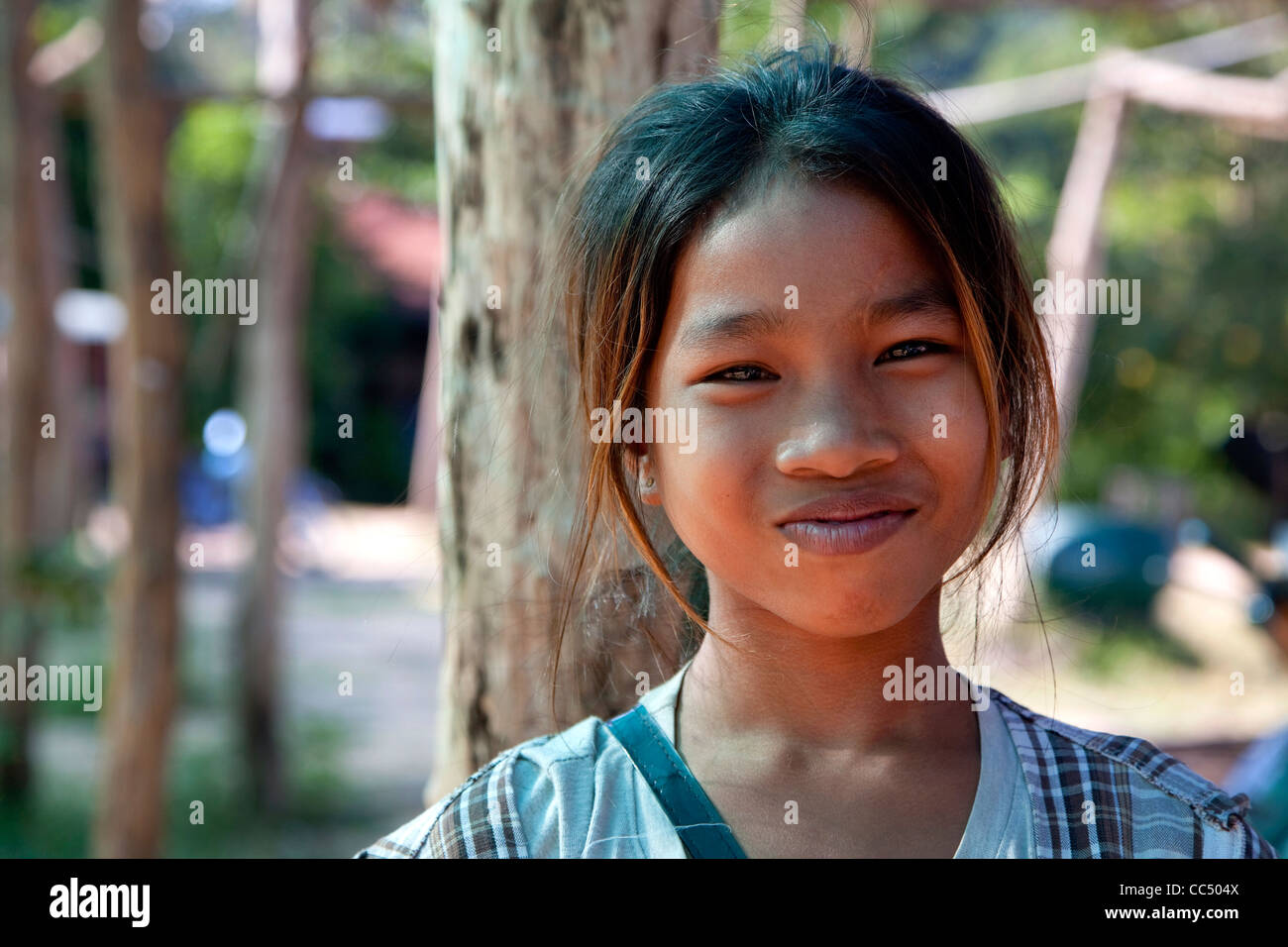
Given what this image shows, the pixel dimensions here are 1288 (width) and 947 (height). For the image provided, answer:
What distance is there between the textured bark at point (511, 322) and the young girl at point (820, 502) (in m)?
0.36

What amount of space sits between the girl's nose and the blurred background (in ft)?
1.11

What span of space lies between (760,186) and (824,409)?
226 mm

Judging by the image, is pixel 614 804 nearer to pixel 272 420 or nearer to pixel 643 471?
pixel 643 471

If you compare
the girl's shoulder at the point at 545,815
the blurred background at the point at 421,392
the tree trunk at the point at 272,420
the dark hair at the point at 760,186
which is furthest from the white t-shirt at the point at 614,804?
the tree trunk at the point at 272,420

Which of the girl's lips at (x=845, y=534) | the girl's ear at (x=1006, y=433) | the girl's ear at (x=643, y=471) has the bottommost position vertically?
the girl's lips at (x=845, y=534)

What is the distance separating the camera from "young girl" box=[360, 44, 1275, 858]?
1.16 meters

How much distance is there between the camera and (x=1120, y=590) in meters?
9.93

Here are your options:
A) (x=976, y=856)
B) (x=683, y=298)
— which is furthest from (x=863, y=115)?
→ (x=976, y=856)

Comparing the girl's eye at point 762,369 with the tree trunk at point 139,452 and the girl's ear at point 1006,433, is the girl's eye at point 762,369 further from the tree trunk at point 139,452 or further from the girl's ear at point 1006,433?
the tree trunk at point 139,452

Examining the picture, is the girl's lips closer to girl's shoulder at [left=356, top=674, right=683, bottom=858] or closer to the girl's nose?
the girl's nose

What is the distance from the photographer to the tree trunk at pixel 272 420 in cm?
675
